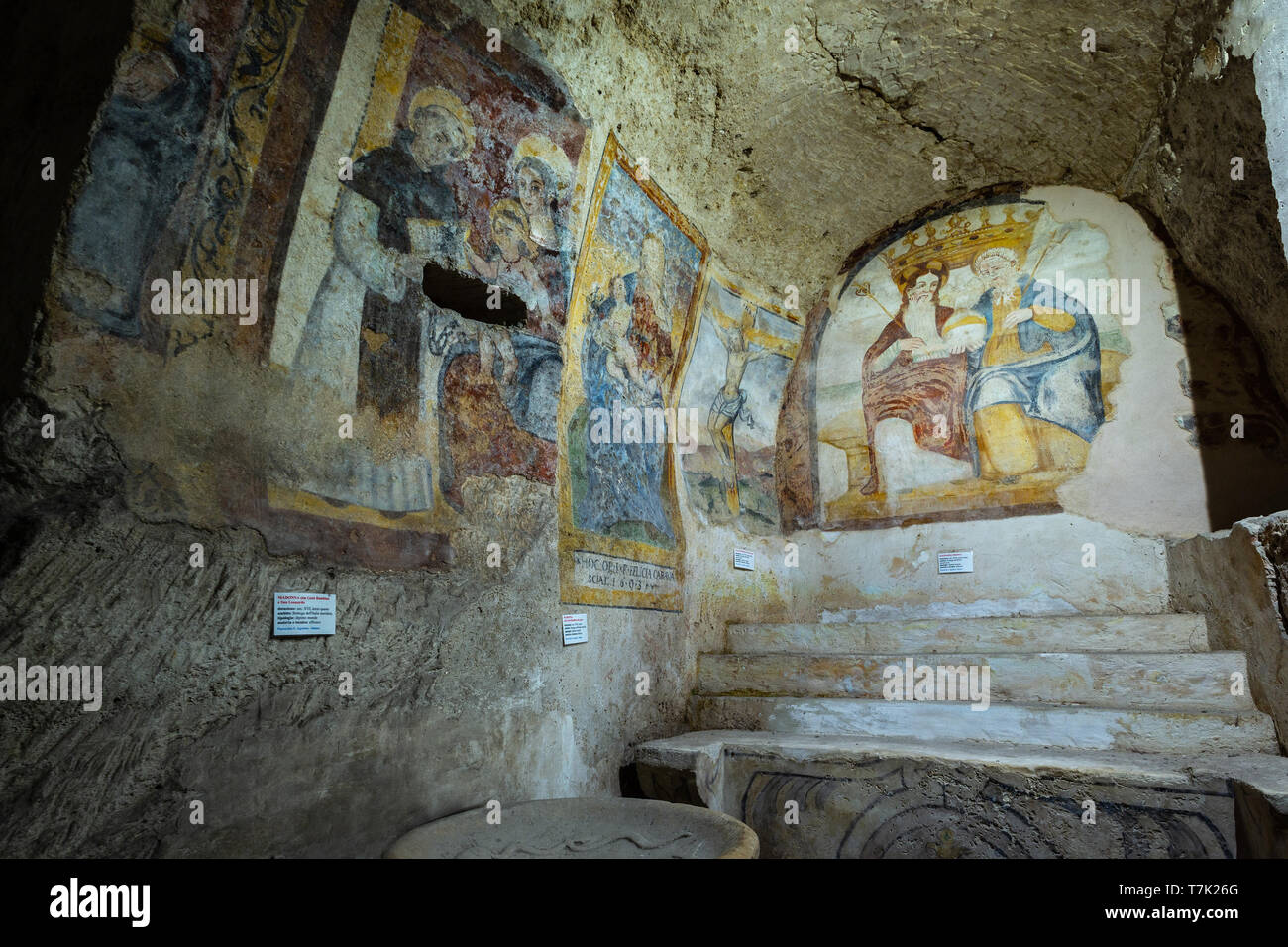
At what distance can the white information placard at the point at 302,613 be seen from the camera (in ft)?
7.99

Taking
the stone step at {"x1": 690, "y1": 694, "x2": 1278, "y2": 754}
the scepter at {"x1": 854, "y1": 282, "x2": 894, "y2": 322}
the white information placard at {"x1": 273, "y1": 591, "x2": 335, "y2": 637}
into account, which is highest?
the scepter at {"x1": 854, "y1": 282, "x2": 894, "y2": 322}

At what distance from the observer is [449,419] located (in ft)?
10.7

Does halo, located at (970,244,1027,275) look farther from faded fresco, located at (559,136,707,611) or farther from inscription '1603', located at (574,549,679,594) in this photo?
inscription '1603', located at (574,549,679,594)

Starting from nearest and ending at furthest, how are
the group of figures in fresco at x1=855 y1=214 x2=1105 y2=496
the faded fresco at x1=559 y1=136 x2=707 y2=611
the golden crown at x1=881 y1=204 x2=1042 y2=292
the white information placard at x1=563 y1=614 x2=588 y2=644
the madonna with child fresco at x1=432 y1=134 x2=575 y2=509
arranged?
the madonna with child fresco at x1=432 y1=134 x2=575 y2=509 → the white information placard at x1=563 y1=614 x2=588 y2=644 → the faded fresco at x1=559 y1=136 x2=707 y2=611 → the group of figures in fresco at x1=855 y1=214 x2=1105 y2=496 → the golden crown at x1=881 y1=204 x2=1042 y2=292

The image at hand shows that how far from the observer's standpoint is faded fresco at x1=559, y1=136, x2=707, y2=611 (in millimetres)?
3938

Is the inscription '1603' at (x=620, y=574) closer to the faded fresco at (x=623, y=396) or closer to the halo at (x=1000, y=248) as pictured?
the faded fresco at (x=623, y=396)

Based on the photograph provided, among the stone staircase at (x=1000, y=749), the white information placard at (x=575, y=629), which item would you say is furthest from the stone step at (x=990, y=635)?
the white information placard at (x=575, y=629)

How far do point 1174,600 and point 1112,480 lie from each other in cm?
87

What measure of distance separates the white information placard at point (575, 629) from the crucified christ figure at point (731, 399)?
82.0 inches

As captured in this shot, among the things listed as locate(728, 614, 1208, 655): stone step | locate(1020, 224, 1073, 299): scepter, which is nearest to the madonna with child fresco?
locate(728, 614, 1208, 655): stone step

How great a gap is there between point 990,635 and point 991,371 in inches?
88.0

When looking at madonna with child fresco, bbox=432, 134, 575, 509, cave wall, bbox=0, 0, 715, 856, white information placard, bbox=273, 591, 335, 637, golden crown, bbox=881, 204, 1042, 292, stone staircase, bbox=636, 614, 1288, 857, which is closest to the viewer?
cave wall, bbox=0, 0, 715, 856

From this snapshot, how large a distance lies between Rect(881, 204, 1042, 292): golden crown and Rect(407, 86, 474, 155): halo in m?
4.00

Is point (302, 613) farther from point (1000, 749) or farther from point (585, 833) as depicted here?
point (1000, 749)
